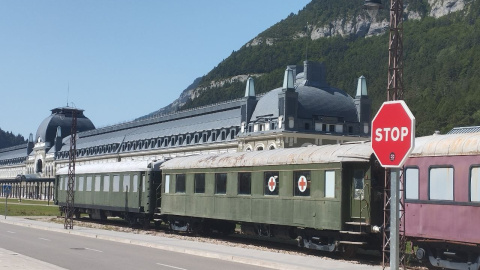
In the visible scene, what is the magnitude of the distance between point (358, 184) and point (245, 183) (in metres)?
6.67

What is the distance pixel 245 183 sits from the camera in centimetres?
2708

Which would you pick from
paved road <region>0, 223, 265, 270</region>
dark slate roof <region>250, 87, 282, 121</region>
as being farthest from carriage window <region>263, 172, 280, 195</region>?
dark slate roof <region>250, 87, 282, 121</region>

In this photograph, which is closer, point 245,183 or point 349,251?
point 349,251

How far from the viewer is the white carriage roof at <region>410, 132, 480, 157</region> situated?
1758 centimetres

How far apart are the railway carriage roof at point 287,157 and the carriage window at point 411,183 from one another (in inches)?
70.6

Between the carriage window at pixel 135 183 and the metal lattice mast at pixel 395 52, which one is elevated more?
the metal lattice mast at pixel 395 52

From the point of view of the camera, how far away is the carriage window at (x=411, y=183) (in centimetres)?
1906

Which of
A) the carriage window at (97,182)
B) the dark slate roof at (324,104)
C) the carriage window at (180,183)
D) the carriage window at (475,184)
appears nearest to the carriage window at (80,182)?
the carriage window at (97,182)

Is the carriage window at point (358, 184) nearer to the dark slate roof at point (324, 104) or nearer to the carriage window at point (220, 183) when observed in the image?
the carriage window at point (220, 183)

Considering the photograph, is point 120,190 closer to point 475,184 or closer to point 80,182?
point 80,182

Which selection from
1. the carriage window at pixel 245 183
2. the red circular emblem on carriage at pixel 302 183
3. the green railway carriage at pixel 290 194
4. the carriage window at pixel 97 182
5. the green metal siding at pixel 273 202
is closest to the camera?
the green railway carriage at pixel 290 194

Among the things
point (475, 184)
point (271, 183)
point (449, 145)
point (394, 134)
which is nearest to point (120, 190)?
point (271, 183)

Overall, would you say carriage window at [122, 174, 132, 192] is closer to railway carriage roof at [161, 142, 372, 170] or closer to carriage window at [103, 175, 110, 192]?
carriage window at [103, 175, 110, 192]

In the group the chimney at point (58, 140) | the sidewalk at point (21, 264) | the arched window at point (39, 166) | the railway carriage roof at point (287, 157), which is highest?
the chimney at point (58, 140)
